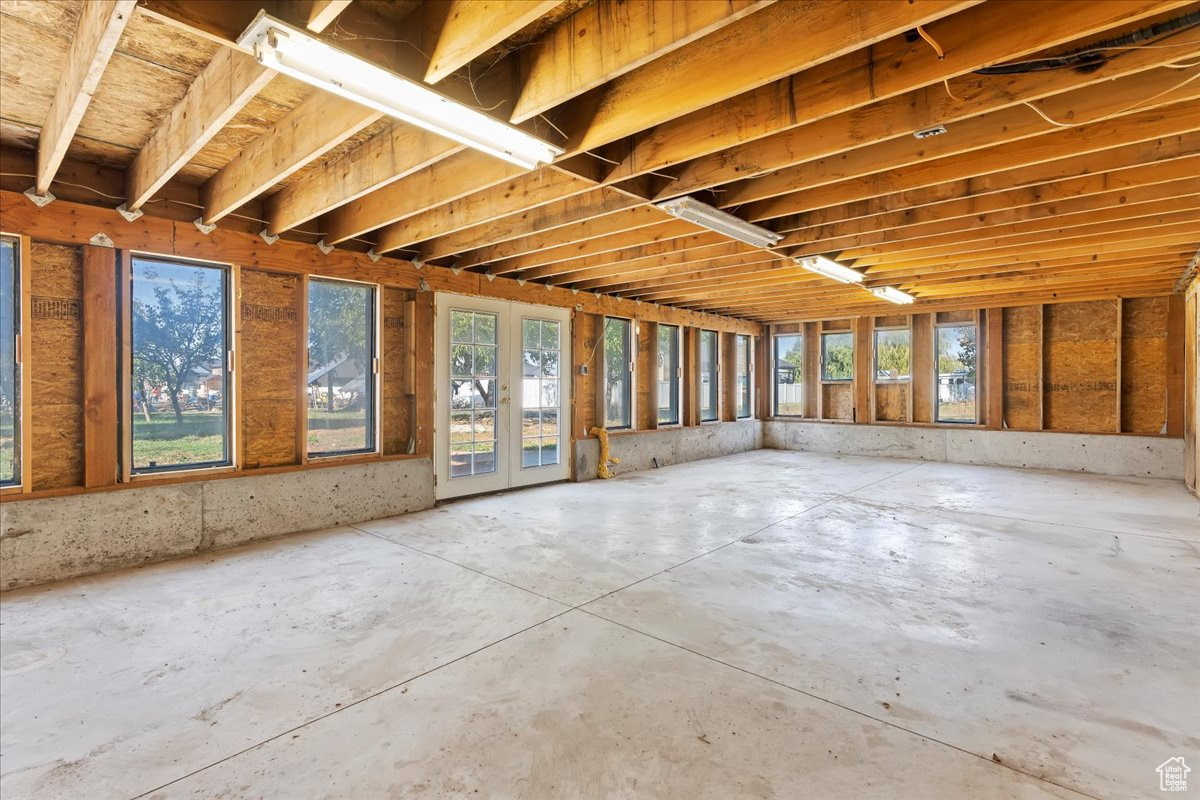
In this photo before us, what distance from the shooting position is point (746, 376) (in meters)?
10.2

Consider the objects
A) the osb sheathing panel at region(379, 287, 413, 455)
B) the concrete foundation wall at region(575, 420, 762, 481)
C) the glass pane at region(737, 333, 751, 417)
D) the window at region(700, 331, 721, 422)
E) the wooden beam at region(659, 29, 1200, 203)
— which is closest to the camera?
the wooden beam at region(659, 29, 1200, 203)

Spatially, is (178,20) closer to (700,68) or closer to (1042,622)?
(700,68)

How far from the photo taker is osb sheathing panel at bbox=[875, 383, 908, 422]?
8.98 meters

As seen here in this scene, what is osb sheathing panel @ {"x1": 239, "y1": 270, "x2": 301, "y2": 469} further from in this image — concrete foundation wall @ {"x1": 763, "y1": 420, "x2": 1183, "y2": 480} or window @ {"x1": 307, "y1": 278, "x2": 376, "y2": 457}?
concrete foundation wall @ {"x1": 763, "y1": 420, "x2": 1183, "y2": 480}

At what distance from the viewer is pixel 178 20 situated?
1741 millimetres

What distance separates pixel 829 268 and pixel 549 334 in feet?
10.7

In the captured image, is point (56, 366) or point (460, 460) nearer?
point (56, 366)

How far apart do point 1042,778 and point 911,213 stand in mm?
3620

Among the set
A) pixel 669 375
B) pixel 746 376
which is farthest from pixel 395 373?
pixel 746 376

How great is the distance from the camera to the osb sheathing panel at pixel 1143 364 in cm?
696

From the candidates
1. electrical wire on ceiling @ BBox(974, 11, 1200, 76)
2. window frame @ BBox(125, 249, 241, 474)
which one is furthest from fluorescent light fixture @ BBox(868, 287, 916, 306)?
window frame @ BBox(125, 249, 241, 474)

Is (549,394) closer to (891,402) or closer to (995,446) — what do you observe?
(891,402)

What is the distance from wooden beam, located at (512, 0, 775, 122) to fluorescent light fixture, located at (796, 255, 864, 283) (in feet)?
11.0

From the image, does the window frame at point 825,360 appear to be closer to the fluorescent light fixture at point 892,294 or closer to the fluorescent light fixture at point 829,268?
the fluorescent light fixture at point 892,294
